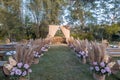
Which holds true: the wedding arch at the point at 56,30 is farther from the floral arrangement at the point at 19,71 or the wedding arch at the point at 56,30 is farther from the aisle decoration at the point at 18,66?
the floral arrangement at the point at 19,71

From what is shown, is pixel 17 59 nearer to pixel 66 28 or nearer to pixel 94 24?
pixel 66 28

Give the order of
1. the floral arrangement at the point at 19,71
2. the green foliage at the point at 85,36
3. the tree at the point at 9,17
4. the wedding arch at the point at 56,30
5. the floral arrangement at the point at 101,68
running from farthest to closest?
the green foliage at the point at 85,36
the tree at the point at 9,17
the wedding arch at the point at 56,30
the floral arrangement at the point at 101,68
the floral arrangement at the point at 19,71

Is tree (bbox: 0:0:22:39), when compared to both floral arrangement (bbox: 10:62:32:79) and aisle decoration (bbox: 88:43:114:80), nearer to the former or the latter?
aisle decoration (bbox: 88:43:114:80)

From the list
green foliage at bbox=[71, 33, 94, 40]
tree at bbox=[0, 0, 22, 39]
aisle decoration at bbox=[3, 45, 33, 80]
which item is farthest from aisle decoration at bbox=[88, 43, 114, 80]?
tree at bbox=[0, 0, 22, 39]

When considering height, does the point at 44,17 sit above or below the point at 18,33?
above

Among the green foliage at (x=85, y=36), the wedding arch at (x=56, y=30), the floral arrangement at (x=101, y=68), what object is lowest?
the green foliage at (x=85, y=36)

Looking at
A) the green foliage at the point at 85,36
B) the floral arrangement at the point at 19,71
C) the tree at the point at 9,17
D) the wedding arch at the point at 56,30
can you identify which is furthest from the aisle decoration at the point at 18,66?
the tree at the point at 9,17

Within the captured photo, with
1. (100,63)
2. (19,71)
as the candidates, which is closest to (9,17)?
(100,63)

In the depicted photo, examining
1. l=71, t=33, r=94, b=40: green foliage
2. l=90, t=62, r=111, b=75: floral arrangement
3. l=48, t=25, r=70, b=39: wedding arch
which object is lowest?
l=71, t=33, r=94, b=40: green foliage

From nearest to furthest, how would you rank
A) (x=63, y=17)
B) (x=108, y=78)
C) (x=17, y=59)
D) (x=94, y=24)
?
(x=17, y=59) → (x=108, y=78) → (x=63, y=17) → (x=94, y=24)

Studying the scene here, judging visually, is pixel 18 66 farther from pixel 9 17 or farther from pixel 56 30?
pixel 9 17

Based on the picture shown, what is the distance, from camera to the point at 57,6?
79.1 ft

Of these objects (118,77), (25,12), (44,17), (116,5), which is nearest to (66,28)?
(44,17)

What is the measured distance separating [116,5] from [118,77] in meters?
24.6
